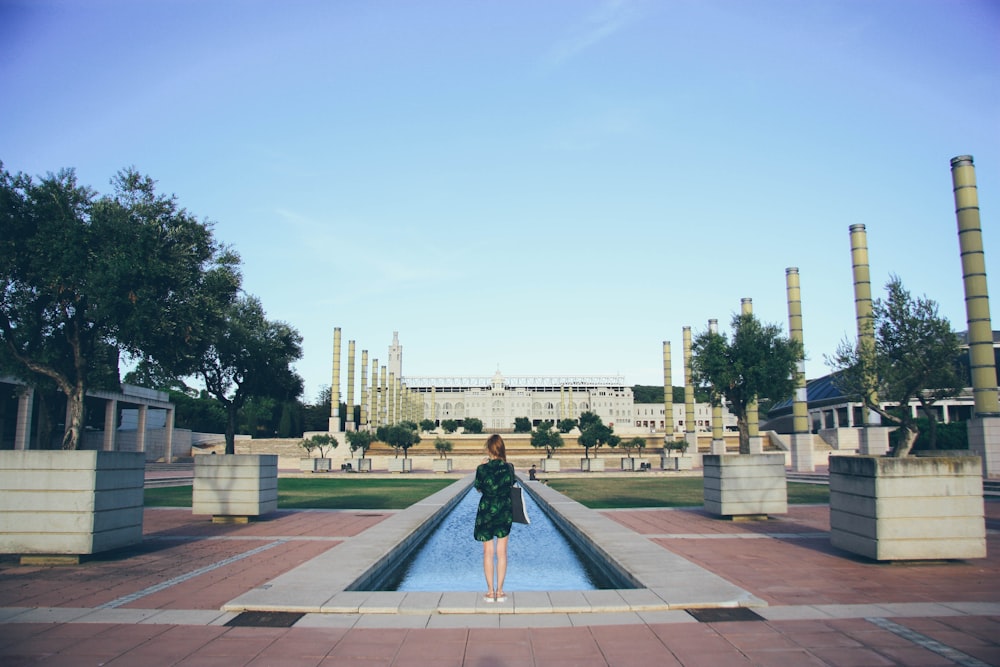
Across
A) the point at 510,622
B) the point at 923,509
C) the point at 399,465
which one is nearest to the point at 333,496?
the point at 510,622

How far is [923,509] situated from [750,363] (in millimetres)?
11471

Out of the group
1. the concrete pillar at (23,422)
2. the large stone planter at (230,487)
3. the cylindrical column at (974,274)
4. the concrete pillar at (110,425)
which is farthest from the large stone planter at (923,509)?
the concrete pillar at (110,425)

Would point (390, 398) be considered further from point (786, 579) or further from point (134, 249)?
point (786, 579)

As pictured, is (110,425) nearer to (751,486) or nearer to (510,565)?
(510,565)

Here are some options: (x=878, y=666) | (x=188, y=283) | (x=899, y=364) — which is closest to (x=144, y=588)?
(x=878, y=666)

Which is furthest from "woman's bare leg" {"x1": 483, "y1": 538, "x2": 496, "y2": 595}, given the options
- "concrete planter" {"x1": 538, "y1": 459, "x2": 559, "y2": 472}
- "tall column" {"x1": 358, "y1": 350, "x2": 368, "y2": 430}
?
"tall column" {"x1": 358, "y1": 350, "x2": 368, "y2": 430}

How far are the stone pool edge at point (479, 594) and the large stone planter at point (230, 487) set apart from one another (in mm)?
4810

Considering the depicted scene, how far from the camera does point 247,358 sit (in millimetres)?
29938

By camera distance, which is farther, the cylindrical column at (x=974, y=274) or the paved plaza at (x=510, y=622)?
the cylindrical column at (x=974, y=274)

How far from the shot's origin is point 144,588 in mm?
7508

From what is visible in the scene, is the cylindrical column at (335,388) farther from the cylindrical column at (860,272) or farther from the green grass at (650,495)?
the cylindrical column at (860,272)

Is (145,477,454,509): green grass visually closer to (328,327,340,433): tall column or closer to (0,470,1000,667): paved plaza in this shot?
(0,470,1000,667): paved plaza

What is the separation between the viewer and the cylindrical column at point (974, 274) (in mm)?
27728

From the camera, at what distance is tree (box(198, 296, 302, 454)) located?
2709 cm
